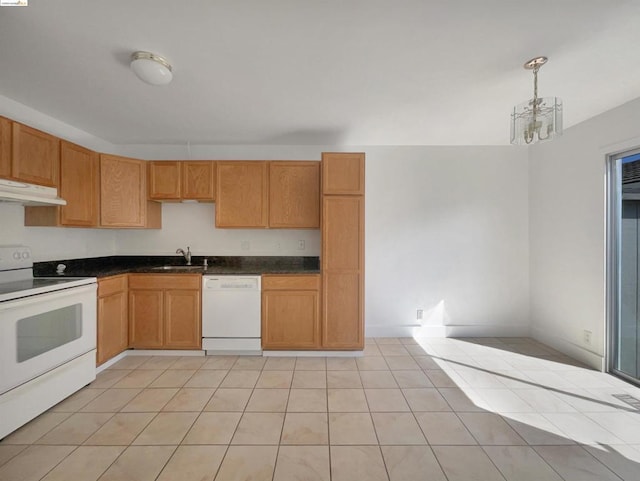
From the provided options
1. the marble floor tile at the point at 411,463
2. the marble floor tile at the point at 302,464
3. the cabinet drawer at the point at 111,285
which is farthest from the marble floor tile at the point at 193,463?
the cabinet drawer at the point at 111,285

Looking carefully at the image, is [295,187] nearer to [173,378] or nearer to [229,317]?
[229,317]

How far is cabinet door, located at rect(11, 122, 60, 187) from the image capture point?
7.00 feet

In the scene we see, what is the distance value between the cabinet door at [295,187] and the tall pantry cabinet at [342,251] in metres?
0.34

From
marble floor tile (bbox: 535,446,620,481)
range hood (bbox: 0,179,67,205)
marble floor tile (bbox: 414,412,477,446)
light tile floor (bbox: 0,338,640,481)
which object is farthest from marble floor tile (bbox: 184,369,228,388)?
marble floor tile (bbox: 535,446,620,481)

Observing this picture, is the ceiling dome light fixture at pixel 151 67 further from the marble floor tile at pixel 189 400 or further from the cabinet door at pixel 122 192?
the marble floor tile at pixel 189 400

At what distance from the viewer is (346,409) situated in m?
2.08

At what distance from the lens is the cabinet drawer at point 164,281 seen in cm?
297

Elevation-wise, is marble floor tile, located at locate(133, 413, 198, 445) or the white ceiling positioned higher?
the white ceiling

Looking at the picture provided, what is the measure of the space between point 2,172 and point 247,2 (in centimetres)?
221

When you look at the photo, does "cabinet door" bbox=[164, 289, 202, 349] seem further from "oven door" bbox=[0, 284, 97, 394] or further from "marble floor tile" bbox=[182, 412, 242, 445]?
"marble floor tile" bbox=[182, 412, 242, 445]

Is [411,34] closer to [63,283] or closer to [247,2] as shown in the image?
[247,2]

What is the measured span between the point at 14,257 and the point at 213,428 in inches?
88.1

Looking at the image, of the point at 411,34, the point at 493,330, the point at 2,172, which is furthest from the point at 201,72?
the point at 493,330

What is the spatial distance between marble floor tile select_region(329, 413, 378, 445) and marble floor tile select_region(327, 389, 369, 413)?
61 mm
